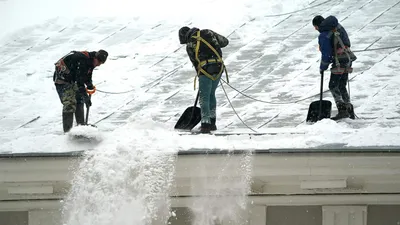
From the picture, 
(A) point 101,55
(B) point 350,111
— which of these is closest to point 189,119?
(A) point 101,55

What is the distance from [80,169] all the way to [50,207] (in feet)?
1.59

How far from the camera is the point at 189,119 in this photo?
7590mm

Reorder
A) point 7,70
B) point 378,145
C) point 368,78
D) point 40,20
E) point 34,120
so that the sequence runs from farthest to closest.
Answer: point 40,20 < point 7,70 < point 368,78 < point 34,120 < point 378,145

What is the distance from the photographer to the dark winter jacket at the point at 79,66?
7.40 meters

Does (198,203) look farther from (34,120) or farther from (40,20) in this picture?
(40,20)

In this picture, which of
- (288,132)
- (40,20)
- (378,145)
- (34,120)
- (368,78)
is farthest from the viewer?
(40,20)

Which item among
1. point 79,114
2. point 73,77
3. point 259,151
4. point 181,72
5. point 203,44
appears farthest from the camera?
point 181,72

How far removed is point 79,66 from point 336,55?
9.89 ft

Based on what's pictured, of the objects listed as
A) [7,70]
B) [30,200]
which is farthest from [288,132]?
[7,70]

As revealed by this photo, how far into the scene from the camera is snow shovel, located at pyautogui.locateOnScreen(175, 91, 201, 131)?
7543 millimetres

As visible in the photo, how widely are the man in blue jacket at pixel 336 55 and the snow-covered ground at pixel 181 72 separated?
0.26 meters

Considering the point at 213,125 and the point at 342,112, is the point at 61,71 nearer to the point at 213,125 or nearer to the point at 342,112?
the point at 213,125

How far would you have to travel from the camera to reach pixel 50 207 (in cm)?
629

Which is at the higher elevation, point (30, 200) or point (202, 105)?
point (202, 105)
